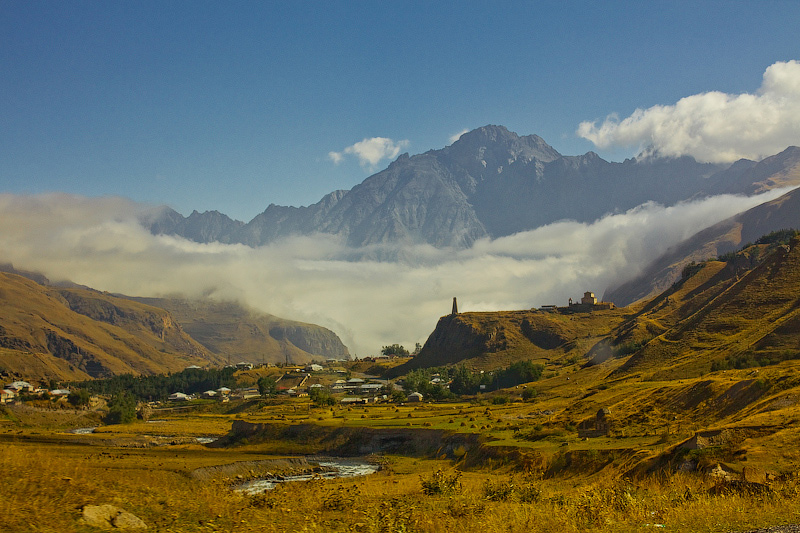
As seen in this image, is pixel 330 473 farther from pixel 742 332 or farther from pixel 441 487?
pixel 742 332

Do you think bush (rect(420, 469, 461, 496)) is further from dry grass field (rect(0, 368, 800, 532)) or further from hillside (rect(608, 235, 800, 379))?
hillside (rect(608, 235, 800, 379))

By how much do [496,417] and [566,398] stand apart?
852 inches

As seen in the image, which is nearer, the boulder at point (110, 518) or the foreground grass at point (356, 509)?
the boulder at point (110, 518)

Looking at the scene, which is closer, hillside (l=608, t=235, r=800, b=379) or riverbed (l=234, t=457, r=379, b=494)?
riverbed (l=234, t=457, r=379, b=494)

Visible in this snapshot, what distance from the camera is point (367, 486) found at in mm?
46312

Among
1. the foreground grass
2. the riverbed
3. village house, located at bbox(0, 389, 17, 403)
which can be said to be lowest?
the riverbed

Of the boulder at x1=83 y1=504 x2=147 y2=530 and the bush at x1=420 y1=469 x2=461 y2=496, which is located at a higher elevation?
the boulder at x1=83 y1=504 x2=147 y2=530

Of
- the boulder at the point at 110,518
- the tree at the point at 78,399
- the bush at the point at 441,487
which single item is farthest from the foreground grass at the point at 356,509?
the tree at the point at 78,399

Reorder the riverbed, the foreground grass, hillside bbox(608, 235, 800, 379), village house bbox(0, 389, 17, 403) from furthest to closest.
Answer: village house bbox(0, 389, 17, 403) < hillside bbox(608, 235, 800, 379) < the riverbed < the foreground grass

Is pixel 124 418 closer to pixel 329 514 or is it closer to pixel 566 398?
pixel 566 398

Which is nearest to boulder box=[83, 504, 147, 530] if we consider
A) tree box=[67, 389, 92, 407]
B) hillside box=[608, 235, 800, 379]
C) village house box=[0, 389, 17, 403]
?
hillside box=[608, 235, 800, 379]

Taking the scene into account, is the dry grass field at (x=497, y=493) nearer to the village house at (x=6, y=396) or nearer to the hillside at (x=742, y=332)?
the hillside at (x=742, y=332)

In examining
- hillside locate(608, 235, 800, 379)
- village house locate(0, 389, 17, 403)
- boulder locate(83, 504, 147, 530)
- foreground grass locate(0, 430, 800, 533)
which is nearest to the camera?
boulder locate(83, 504, 147, 530)

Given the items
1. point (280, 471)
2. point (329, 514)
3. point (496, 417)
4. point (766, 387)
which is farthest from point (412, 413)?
point (329, 514)
